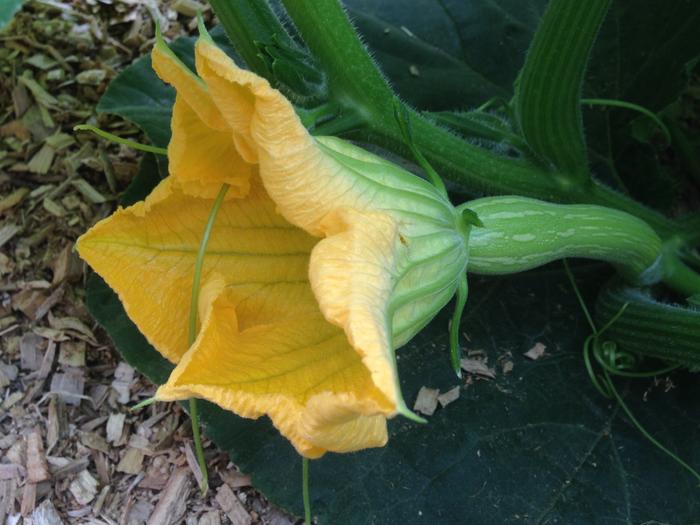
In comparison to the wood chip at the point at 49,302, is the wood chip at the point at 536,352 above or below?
below

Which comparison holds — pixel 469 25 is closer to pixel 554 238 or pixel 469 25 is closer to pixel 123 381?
pixel 554 238

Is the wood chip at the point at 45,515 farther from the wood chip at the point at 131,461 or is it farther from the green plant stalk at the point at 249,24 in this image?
the green plant stalk at the point at 249,24

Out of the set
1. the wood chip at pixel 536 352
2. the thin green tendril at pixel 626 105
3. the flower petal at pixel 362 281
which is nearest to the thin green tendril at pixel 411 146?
the flower petal at pixel 362 281

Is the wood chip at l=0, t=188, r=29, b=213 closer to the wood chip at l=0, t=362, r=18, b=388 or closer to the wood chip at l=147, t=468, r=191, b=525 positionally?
the wood chip at l=0, t=362, r=18, b=388

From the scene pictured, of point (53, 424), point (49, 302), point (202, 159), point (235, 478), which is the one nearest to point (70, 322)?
point (49, 302)

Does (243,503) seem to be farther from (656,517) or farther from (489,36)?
(489,36)

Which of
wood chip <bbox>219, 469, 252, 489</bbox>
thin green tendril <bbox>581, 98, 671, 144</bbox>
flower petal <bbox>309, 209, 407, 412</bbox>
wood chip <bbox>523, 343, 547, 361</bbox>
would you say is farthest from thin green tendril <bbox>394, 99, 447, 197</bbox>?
wood chip <bbox>219, 469, 252, 489</bbox>
